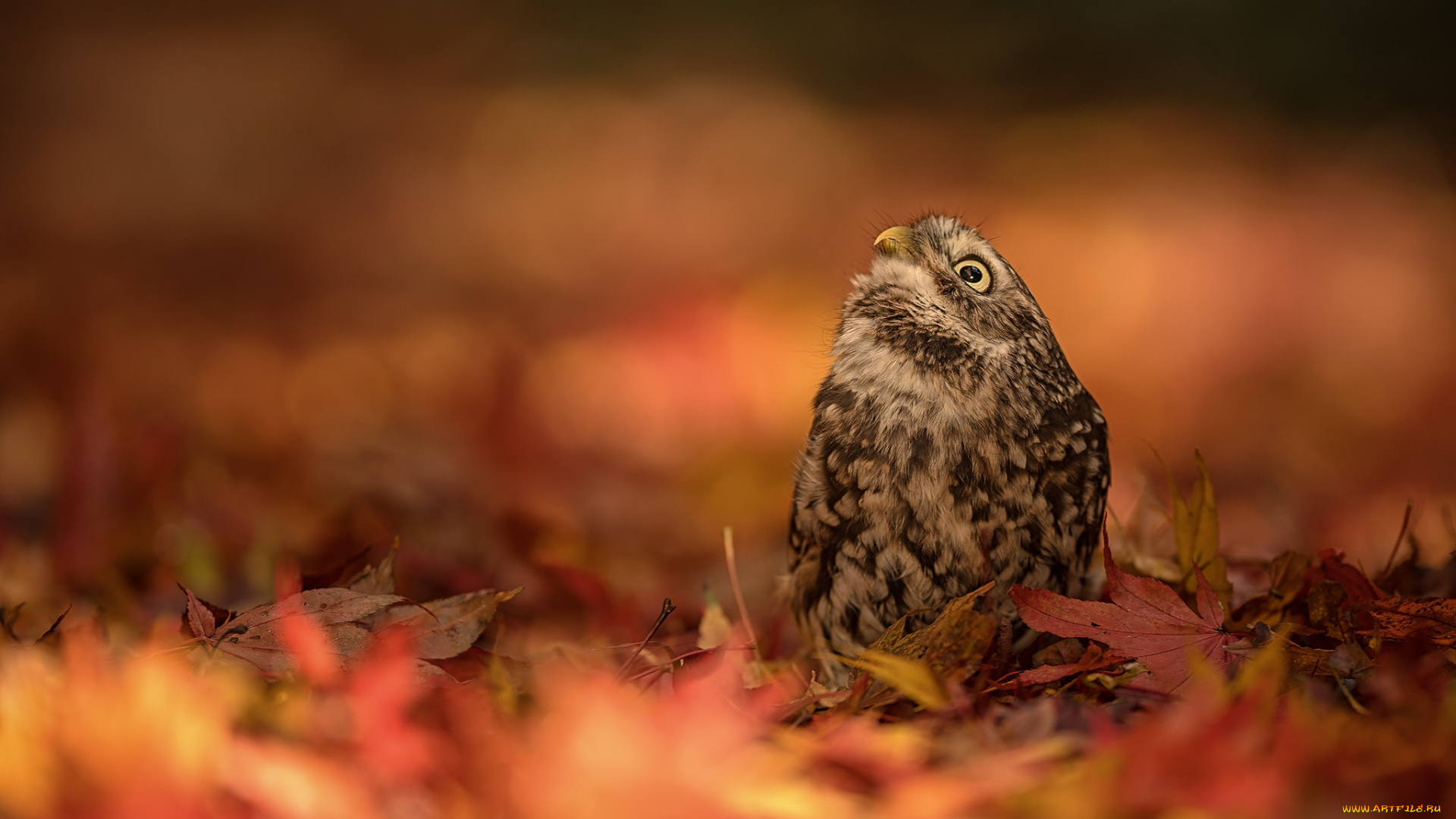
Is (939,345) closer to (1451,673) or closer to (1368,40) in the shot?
(1451,673)

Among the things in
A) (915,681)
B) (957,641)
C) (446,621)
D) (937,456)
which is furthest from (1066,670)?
(446,621)

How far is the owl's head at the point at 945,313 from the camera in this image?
203cm

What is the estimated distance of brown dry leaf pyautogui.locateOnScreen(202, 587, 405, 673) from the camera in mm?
1598

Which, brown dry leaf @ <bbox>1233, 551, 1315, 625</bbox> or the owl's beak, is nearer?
brown dry leaf @ <bbox>1233, 551, 1315, 625</bbox>

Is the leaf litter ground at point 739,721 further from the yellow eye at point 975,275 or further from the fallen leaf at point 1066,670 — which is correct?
the yellow eye at point 975,275

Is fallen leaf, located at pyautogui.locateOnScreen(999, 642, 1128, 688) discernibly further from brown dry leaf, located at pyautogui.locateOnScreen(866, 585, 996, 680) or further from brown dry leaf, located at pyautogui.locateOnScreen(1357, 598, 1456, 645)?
brown dry leaf, located at pyautogui.locateOnScreen(1357, 598, 1456, 645)

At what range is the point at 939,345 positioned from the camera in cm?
204

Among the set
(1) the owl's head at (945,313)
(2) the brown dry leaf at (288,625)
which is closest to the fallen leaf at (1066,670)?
(1) the owl's head at (945,313)

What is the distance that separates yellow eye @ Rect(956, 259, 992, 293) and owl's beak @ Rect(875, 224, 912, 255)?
115mm

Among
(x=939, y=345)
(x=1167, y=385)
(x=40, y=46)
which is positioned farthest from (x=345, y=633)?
(x=40, y=46)

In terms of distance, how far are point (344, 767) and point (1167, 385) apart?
5298 mm

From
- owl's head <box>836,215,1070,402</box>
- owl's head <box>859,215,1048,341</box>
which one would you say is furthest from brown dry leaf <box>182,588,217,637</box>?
owl's head <box>859,215,1048,341</box>

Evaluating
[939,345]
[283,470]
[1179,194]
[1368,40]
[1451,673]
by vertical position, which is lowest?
[283,470]

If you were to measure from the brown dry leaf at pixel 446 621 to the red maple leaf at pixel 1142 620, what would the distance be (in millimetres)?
851
